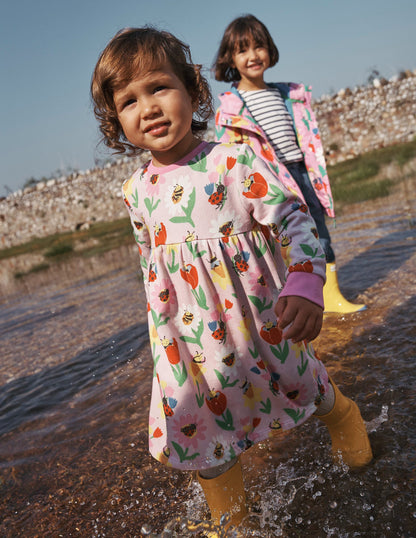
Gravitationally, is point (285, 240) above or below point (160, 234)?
below

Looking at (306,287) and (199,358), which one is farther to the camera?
(199,358)

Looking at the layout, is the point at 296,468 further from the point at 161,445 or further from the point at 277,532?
the point at 161,445

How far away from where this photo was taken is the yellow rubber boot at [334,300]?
3674 millimetres

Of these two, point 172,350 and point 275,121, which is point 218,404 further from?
point 275,121

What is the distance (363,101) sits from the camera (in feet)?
49.3

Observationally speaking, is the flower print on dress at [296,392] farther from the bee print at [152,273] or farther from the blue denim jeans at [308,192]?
the blue denim jeans at [308,192]

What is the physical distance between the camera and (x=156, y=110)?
164 cm

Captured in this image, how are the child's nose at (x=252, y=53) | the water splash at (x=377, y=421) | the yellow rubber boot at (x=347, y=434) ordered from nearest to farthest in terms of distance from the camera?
→ the yellow rubber boot at (x=347, y=434), the water splash at (x=377, y=421), the child's nose at (x=252, y=53)

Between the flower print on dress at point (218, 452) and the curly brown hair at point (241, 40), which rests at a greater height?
the curly brown hair at point (241, 40)

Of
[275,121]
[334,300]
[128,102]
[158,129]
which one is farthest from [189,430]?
[275,121]

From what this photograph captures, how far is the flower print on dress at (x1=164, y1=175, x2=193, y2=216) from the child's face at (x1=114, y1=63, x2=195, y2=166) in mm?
132

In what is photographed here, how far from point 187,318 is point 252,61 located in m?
2.70

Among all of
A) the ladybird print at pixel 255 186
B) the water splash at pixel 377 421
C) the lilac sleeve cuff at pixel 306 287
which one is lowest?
→ the water splash at pixel 377 421

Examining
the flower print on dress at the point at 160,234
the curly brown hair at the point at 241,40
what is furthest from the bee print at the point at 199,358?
the curly brown hair at the point at 241,40
